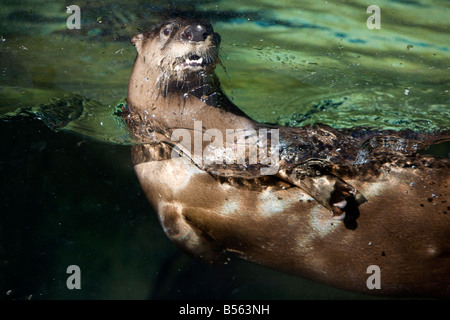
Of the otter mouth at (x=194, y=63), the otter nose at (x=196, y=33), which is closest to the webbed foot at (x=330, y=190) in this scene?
the otter mouth at (x=194, y=63)

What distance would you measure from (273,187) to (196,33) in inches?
59.7

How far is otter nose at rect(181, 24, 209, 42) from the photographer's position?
2.58 m

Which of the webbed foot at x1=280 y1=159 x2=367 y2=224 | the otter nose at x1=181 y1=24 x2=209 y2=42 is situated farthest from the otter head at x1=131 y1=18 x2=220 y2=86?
the webbed foot at x1=280 y1=159 x2=367 y2=224

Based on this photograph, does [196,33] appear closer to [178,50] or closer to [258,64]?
[178,50]

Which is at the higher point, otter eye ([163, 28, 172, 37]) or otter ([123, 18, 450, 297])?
otter eye ([163, 28, 172, 37])

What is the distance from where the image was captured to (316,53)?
3.32m

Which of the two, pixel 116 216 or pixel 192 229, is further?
pixel 116 216

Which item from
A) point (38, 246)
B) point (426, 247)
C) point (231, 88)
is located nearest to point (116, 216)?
point (38, 246)

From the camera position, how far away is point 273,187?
3232 mm

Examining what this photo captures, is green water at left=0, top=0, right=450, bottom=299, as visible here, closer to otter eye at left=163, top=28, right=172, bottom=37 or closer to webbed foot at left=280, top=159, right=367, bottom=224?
otter eye at left=163, top=28, right=172, bottom=37

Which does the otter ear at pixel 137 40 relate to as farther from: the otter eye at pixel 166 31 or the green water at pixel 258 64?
the otter eye at pixel 166 31

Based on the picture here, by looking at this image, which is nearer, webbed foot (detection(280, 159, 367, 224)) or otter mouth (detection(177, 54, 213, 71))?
webbed foot (detection(280, 159, 367, 224))

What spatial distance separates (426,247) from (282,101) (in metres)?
2.46

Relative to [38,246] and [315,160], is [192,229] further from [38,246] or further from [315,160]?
[38,246]
